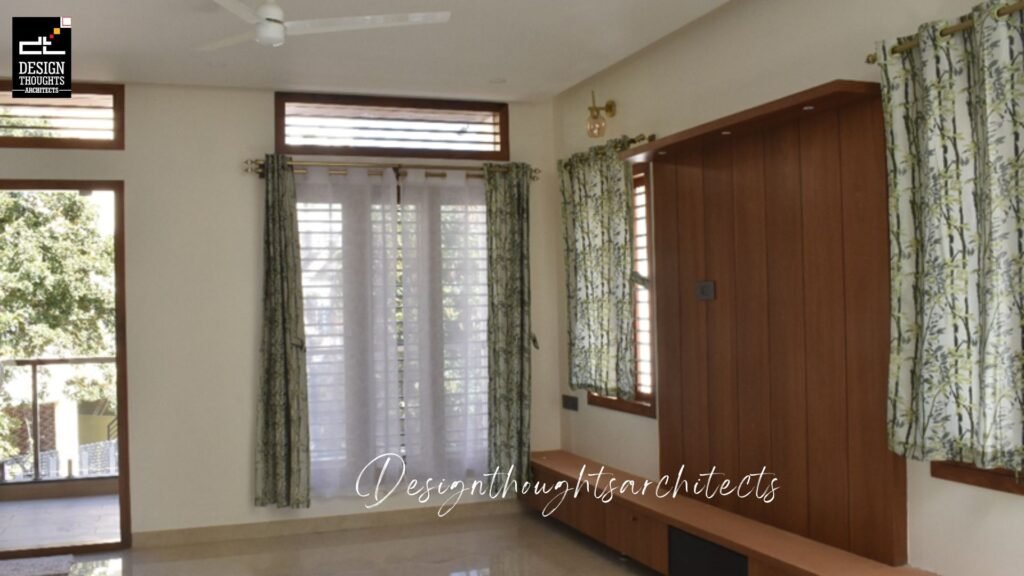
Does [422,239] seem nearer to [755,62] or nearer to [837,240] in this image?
[755,62]

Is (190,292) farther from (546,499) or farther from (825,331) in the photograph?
(825,331)

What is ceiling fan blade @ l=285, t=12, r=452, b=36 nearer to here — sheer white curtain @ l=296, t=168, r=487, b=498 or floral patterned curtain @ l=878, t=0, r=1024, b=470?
floral patterned curtain @ l=878, t=0, r=1024, b=470

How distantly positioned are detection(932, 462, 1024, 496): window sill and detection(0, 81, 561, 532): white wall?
402 cm

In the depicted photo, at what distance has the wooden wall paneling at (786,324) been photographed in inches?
157

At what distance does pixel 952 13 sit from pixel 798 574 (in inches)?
87.1

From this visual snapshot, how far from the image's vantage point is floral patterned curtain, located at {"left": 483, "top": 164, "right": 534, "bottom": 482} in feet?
20.0

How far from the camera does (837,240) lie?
3.75 m

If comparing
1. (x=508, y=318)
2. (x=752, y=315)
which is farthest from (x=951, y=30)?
(x=508, y=318)

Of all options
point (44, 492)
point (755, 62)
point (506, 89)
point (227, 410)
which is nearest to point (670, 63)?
point (755, 62)

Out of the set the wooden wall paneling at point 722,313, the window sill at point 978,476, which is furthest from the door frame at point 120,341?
the window sill at point 978,476

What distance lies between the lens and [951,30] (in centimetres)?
305

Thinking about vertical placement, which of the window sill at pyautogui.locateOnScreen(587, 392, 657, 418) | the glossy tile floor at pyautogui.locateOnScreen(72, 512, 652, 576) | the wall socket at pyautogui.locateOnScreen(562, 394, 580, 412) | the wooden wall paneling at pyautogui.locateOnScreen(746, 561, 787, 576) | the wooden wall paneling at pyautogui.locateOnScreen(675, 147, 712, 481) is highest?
the wooden wall paneling at pyautogui.locateOnScreen(675, 147, 712, 481)

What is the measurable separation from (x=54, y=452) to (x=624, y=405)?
4.70 m

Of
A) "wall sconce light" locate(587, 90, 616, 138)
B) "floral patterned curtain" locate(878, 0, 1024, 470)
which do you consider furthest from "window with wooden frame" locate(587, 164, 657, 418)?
"floral patterned curtain" locate(878, 0, 1024, 470)
